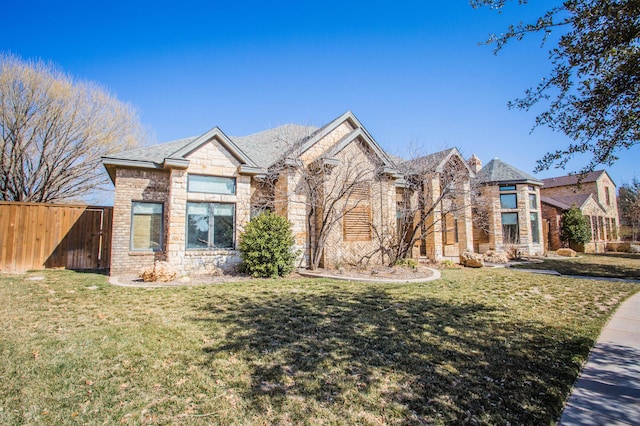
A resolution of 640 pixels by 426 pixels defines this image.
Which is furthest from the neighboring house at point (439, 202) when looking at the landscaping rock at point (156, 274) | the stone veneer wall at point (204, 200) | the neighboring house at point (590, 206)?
the landscaping rock at point (156, 274)

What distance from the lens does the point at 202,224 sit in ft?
39.3

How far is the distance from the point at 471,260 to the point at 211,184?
486 inches

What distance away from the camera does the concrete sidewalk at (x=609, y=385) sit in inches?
114

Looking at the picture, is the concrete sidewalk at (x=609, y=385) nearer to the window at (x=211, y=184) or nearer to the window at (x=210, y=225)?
the window at (x=210, y=225)

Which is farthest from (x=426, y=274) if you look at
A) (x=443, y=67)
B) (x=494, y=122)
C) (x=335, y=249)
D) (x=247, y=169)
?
(x=247, y=169)

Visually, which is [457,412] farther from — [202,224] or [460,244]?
[460,244]

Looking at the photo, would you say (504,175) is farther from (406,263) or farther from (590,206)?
(590,206)

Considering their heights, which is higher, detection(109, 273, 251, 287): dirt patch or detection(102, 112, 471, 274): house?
detection(102, 112, 471, 274): house

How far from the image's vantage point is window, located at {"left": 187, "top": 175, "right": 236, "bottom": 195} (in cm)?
1195

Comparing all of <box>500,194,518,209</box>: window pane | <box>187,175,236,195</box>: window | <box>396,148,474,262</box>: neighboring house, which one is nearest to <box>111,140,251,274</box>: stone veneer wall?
<box>187,175,236,195</box>: window

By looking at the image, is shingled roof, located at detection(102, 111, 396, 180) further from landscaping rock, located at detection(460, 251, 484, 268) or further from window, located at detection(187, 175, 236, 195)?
landscaping rock, located at detection(460, 251, 484, 268)

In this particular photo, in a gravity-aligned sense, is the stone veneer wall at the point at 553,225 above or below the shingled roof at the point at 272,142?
below

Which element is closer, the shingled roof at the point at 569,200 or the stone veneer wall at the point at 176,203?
the stone veneer wall at the point at 176,203

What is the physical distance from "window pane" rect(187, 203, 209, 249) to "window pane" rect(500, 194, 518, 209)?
61.2 ft
